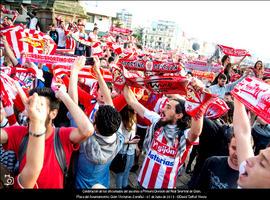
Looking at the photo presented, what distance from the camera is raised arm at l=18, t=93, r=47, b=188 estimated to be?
0.90m

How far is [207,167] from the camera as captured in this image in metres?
1.44

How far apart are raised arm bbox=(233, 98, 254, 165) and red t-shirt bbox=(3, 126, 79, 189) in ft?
2.57

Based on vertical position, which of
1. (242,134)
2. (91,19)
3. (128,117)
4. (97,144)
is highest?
(91,19)

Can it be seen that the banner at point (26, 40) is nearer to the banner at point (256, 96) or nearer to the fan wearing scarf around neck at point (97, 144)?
the fan wearing scarf around neck at point (97, 144)

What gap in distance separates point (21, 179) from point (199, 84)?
88 centimetres

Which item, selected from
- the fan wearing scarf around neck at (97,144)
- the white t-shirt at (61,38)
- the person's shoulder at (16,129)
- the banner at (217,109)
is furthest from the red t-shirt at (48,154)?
the banner at (217,109)

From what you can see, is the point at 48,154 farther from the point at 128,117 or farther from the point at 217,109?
the point at 217,109

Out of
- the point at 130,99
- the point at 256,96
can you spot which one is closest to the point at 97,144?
the point at 130,99

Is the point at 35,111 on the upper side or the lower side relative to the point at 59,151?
upper

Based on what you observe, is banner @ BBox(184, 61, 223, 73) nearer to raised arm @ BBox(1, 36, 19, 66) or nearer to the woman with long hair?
the woman with long hair

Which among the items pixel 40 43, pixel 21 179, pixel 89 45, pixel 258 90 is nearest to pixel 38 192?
pixel 21 179

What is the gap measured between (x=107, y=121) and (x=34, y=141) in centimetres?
45

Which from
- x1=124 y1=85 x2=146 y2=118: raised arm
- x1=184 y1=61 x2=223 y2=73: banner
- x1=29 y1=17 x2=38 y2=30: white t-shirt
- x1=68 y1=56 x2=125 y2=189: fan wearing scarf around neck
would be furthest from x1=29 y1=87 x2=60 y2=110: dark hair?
x1=184 y1=61 x2=223 y2=73: banner

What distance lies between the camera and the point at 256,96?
133 cm
